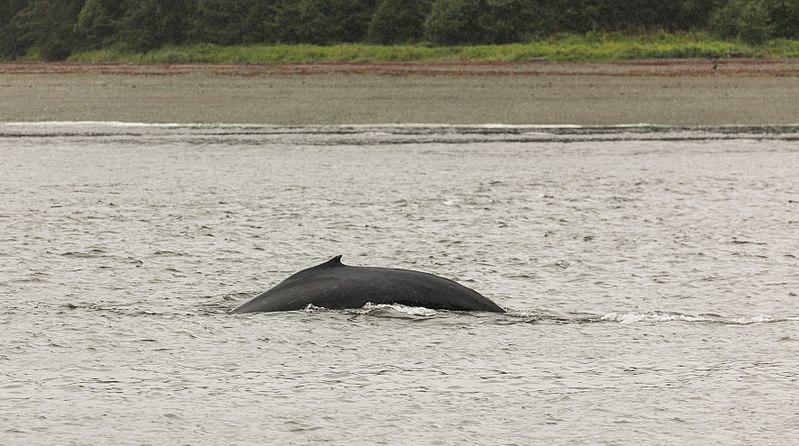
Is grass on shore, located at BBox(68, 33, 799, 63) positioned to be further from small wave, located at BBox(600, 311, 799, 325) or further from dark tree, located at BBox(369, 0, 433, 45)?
small wave, located at BBox(600, 311, 799, 325)

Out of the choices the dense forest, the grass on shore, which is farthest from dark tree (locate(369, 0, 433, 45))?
the grass on shore

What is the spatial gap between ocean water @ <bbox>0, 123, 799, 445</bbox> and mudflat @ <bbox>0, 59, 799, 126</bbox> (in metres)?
9.92

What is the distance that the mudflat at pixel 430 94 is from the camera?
2933cm

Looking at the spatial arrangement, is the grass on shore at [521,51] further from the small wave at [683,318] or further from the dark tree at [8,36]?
the small wave at [683,318]

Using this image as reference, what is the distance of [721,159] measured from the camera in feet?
66.5

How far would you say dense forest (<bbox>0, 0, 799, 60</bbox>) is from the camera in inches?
2452

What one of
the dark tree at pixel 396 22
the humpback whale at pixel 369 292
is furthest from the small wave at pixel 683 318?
the dark tree at pixel 396 22

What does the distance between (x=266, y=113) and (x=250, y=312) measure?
21.7 meters

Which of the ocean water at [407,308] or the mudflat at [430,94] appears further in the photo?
the mudflat at [430,94]

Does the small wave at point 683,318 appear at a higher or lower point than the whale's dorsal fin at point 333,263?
lower

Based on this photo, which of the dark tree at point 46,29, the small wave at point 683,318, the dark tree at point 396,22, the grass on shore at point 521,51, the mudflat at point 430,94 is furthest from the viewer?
the dark tree at point 46,29

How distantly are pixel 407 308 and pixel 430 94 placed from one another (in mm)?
27509

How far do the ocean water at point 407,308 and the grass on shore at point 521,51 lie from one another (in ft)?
123

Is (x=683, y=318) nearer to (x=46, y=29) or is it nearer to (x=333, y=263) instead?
(x=333, y=263)
